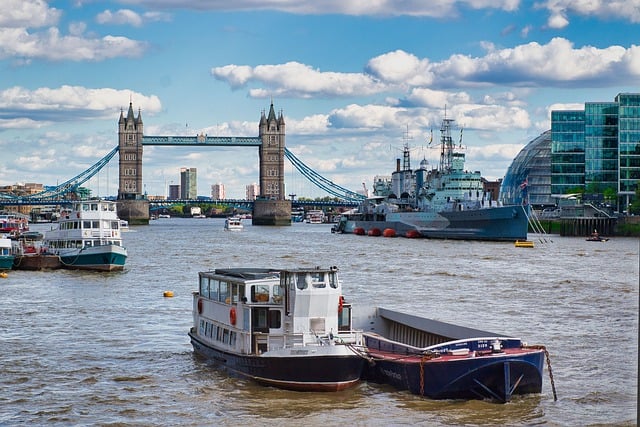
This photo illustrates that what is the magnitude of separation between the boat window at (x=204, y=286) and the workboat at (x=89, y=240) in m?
30.3

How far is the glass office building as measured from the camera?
427 feet

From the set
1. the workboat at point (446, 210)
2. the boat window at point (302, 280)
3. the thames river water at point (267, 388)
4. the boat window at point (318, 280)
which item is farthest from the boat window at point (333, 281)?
the workboat at point (446, 210)

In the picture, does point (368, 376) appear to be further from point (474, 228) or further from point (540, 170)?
point (540, 170)

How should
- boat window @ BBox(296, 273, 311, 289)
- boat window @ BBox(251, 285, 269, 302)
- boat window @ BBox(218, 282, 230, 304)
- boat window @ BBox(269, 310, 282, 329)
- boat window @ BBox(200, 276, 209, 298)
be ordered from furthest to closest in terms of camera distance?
boat window @ BBox(200, 276, 209, 298) < boat window @ BBox(218, 282, 230, 304) < boat window @ BBox(251, 285, 269, 302) < boat window @ BBox(269, 310, 282, 329) < boat window @ BBox(296, 273, 311, 289)

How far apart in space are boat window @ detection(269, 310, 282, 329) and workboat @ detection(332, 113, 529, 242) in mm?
74758

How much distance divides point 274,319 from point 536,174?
13278 cm

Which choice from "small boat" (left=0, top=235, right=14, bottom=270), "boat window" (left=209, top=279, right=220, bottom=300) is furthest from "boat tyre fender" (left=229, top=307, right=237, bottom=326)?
"small boat" (left=0, top=235, right=14, bottom=270)

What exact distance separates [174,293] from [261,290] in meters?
21.4

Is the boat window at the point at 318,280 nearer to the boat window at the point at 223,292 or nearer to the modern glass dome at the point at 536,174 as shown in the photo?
the boat window at the point at 223,292

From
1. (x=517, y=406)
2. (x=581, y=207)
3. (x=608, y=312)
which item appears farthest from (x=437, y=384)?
(x=581, y=207)

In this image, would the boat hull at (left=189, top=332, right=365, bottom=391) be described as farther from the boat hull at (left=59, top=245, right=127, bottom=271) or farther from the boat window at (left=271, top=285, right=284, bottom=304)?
the boat hull at (left=59, top=245, right=127, bottom=271)

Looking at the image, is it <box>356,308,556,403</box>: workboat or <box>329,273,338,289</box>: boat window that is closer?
<box>356,308,556,403</box>: workboat

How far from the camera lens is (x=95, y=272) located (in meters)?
57.5

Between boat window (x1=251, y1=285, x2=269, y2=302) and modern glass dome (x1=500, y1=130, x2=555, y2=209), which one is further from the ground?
modern glass dome (x1=500, y1=130, x2=555, y2=209)
